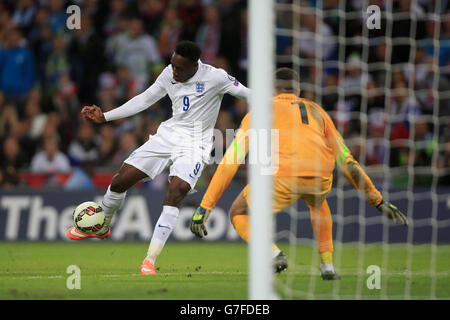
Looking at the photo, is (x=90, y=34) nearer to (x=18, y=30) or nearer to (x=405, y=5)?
(x=18, y=30)

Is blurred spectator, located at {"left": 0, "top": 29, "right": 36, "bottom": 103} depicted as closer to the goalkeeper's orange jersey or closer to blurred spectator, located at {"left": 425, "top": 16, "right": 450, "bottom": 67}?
blurred spectator, located at {"left": 425, "top": 16, "right": 450, "bottom": 67}

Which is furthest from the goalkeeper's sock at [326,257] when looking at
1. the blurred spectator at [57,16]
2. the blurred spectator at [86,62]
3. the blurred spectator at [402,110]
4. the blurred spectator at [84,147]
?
the blurred spectator at [57,16]

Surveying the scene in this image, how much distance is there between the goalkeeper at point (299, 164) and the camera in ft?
20.5

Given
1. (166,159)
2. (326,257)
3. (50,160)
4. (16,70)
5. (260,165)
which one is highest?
(16,70)

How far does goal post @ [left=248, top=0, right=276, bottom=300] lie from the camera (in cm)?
448

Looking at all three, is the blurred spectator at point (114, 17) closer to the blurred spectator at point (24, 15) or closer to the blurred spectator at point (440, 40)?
the blurred spectator at point (24, 15)

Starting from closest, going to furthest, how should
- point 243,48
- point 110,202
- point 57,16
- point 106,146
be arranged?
point 110,202 → point 106,146 → point 243,48 → point 57,16

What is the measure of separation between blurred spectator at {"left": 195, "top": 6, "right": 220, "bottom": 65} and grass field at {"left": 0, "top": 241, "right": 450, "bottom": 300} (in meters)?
3.68

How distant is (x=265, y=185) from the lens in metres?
4.53

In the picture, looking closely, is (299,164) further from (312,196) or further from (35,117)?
(35,117)

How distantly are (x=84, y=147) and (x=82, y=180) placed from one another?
0.63 m

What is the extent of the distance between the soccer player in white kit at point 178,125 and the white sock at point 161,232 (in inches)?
10.7

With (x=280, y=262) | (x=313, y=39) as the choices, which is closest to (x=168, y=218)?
(x=280, y=262)

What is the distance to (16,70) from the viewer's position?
1323 cm
